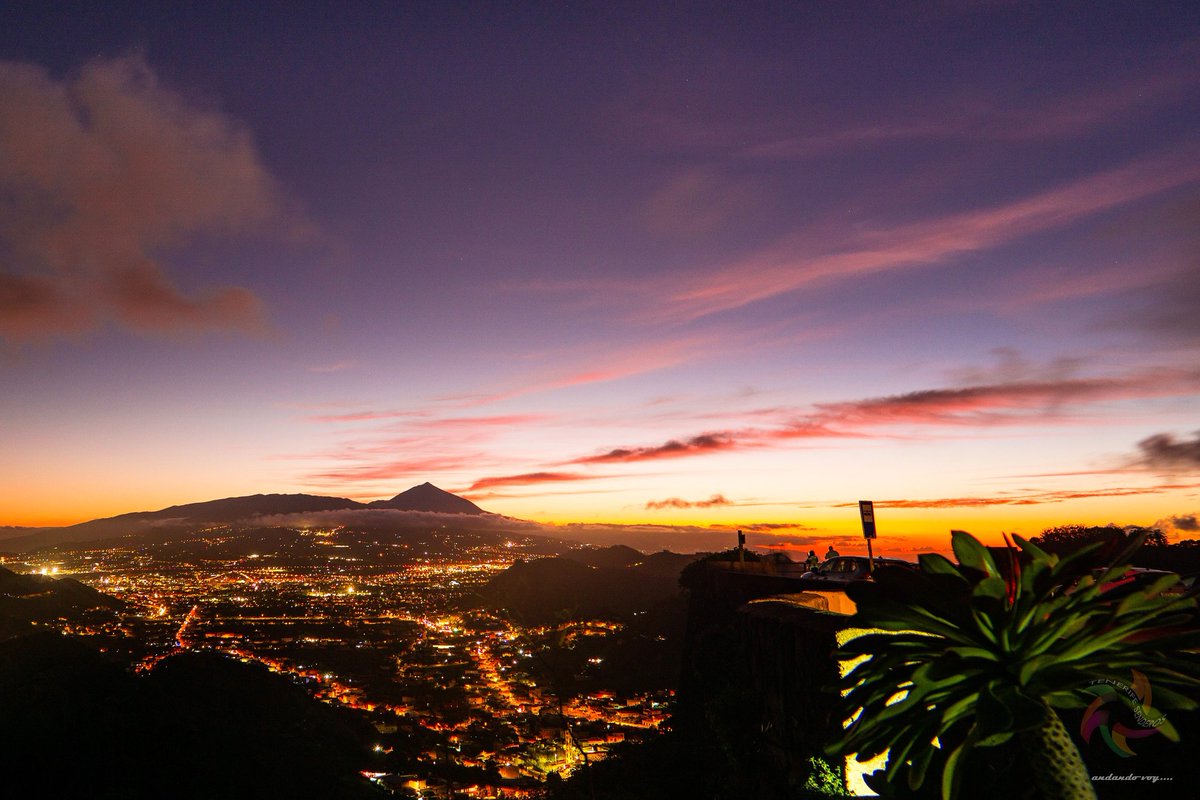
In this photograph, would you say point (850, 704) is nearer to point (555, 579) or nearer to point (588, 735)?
point (588, 735)

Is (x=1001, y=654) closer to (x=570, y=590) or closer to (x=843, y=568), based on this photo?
(x=843, y=568)

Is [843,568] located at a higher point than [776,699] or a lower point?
higher

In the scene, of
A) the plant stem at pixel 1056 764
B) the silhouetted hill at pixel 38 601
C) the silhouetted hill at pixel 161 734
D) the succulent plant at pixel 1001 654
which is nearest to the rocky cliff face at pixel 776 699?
the succulent plant at pixel 1001 654

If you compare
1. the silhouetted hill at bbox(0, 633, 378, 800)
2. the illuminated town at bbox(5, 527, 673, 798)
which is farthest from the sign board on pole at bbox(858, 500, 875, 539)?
the silhouetted hill at bbox(0, 633, 378, 800)

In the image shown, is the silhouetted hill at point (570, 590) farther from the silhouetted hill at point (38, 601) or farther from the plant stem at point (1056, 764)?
the plant stem at point (1056, 764)

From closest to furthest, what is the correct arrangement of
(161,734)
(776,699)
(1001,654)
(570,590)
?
1. (1001,654)
2. (776,699)
3. (161,734)
4. (570,590)

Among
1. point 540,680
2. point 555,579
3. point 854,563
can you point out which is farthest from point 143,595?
point 854,563

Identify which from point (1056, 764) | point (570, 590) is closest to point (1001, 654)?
point (1056, 764)
